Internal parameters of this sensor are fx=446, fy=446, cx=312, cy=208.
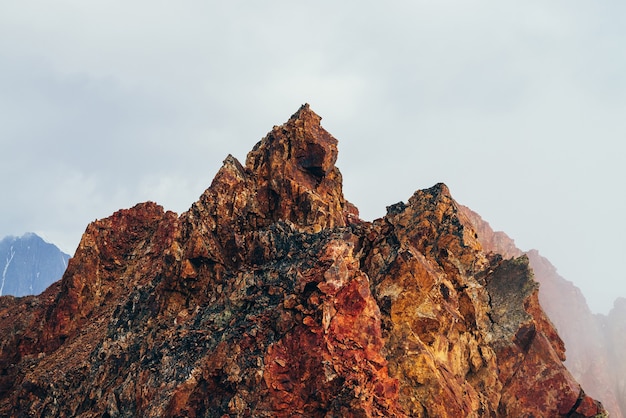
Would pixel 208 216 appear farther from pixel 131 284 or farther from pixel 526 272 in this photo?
pixel 526 272

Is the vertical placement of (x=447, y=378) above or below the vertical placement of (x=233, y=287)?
below

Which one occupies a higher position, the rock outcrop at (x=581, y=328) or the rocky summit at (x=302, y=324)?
the rock outcrop at (x=581, y=328)

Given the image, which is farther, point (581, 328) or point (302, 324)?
point (581, 328)

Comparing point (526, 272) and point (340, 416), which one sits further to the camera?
point (526, 272)

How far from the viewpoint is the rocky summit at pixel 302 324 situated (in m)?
28.6

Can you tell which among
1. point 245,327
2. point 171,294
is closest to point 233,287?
point 245,327

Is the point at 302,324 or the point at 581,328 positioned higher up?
the point at 581,328

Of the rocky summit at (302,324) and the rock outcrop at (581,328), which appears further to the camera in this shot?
the rock outcrop at (581,328)

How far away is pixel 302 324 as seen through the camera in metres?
29.6

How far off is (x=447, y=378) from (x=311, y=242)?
1471 cm

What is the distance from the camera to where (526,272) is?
1805 inches

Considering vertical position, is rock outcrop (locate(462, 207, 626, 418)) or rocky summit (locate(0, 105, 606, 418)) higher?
rock outcrop (locate(462, 207, 626, 418))

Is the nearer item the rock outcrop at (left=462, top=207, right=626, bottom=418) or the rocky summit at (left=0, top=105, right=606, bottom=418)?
the rocky summit at (left=0, top=105, right=606, bottom=418)

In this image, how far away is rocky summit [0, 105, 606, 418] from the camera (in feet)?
93.9
